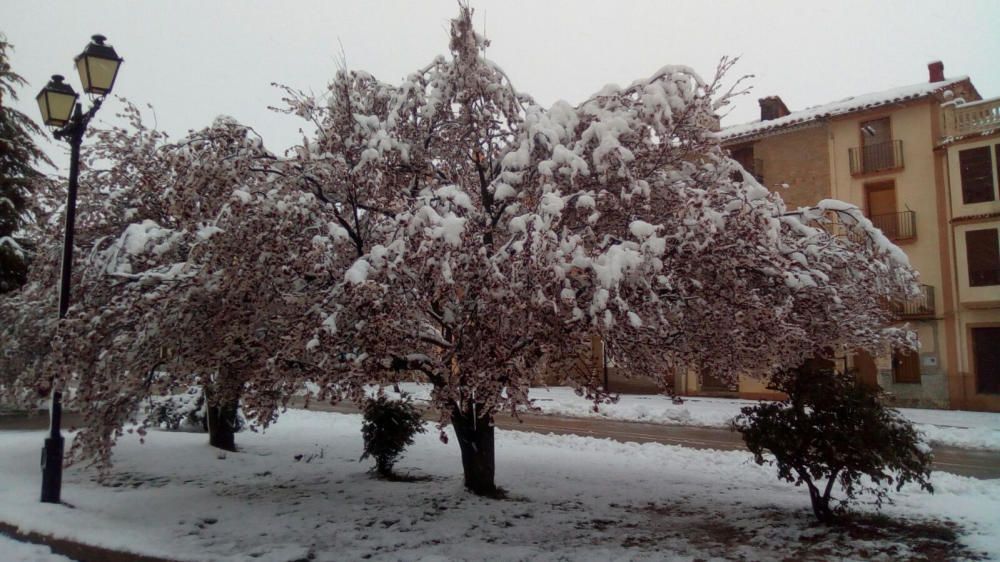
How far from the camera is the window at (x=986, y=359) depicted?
20.2 m

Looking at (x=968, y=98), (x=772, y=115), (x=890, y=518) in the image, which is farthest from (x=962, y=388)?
(x=890, y=518)

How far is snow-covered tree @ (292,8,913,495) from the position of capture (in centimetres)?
496

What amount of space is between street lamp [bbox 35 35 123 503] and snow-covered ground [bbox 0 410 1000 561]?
47cm

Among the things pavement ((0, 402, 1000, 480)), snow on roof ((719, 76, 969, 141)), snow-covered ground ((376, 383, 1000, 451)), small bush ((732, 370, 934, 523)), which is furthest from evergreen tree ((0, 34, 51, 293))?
snow on roof ((719, 76, 969, 141))

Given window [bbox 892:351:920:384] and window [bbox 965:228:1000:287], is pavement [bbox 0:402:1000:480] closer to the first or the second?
window [bbox 965:228:1000:287]

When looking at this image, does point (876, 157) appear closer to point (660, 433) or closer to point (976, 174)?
point (976, 174)

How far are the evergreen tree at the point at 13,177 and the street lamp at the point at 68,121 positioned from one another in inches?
407

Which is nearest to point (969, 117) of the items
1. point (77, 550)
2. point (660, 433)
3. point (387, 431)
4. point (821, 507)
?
point (660, 433)

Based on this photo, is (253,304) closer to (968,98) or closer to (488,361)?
(488,361)

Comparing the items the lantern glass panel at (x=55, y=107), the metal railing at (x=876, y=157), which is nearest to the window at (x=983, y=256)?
the metal railing at (x=876, y=157)

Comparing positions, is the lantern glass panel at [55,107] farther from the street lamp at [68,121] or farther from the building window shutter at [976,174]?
the building window shutter at [976,174]

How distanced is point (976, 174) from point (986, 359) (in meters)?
6.12

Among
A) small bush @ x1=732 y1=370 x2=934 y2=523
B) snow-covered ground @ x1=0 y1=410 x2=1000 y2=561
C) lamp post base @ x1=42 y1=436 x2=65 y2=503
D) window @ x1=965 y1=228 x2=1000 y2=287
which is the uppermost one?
window @ x1=965 y1=228 x2=1000 y2=287

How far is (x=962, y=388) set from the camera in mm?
21125
